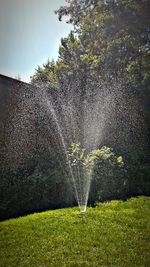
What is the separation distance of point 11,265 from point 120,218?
2.80m

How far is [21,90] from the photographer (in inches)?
534

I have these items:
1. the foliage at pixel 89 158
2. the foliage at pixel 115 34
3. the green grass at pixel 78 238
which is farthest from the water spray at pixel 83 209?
the foliage at pixel 115 34

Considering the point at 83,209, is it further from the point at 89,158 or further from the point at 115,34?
the point at 115,34

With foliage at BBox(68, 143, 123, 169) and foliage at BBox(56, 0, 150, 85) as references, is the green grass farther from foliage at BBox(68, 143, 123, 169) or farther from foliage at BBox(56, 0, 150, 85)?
foliage at BBox(56, 0, 150, 85)

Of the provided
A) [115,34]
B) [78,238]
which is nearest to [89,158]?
[78,238]

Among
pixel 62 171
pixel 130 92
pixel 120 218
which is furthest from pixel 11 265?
pixel 130 92

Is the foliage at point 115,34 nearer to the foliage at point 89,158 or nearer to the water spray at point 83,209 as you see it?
the foliage at point 89,158

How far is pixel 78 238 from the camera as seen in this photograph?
5328mm

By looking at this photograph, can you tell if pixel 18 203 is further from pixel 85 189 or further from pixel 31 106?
pixel 31 106

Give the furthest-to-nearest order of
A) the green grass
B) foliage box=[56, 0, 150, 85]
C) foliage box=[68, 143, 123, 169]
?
foliage box=[56, 0, 150, 85] < foliage box=[68, 143, 123, 169] < the green grass

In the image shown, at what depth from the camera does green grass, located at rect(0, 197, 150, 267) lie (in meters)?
4.52

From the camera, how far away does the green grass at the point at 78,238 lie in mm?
4516

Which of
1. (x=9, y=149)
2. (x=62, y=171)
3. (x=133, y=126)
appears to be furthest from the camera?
(x=133, y=126)

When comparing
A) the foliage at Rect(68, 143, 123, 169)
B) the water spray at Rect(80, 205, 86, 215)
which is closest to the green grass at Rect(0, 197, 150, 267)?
the water spray at Rect(80, 205, 86, 215)
